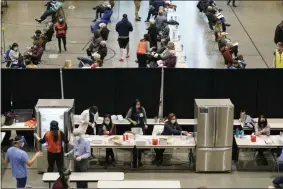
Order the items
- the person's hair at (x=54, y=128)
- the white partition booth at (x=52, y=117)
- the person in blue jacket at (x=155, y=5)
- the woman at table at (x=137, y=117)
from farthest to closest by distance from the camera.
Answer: the person in blue jacket at (x=155, y=5) < the woman at table at (x=137, y=117) < the white partition booth at (x=52, y=117) < the person's hair at (x=54, y=128)

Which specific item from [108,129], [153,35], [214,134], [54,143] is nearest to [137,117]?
[108,129]

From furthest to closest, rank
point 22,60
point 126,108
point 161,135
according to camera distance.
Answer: point 22,60
point 126,108
point 161,135

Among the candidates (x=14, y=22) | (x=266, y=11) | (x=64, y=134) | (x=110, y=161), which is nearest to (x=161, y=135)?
(x=110, y=161)

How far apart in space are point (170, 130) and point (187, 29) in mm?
12366

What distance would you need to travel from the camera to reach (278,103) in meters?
17.6

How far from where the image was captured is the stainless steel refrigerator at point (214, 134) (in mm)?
15102

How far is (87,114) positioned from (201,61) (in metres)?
8.31

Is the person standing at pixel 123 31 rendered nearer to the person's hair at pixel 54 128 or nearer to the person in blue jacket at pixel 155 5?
the person in blue jacket at pixel 155 5

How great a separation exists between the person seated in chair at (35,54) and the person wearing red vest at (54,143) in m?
7.05

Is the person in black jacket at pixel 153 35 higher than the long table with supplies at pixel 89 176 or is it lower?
higher

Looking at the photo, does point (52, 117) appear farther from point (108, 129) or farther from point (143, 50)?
point (143, 50)

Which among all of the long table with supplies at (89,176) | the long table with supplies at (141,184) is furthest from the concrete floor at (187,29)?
the long table with supplies at (141,184)

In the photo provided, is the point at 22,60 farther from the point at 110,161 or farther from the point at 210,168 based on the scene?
the point at 210,168

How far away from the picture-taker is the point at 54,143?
1442 centimetres
